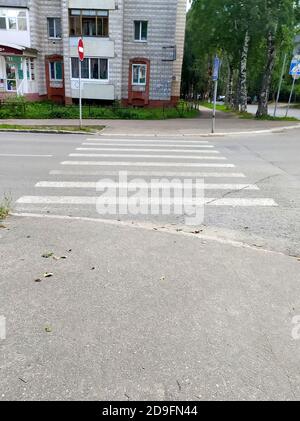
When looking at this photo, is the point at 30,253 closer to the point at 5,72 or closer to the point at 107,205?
the point at 107,205

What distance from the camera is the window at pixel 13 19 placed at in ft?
96.5

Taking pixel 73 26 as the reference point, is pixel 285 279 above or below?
below

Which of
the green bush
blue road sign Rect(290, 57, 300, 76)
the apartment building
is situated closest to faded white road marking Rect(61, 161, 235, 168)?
the green bush

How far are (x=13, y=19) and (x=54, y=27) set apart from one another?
11.0ft

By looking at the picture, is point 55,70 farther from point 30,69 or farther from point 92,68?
point 92,68

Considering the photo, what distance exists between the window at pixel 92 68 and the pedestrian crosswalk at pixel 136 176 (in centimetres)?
1806

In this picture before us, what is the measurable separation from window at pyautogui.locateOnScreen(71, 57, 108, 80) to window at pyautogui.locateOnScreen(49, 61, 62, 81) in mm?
2845

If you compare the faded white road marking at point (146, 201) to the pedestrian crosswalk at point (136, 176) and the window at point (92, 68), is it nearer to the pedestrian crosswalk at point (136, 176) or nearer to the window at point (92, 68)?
the pedestrian crosswalk at point (136, 176)

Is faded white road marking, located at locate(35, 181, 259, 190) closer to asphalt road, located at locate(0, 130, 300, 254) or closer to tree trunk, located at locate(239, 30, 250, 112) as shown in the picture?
asphalt road, located at locate(0, 130, 300, 254)

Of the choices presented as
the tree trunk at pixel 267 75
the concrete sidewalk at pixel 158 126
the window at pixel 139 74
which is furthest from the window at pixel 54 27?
the tree trunk at pixel 267 75

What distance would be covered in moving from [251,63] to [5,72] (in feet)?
69.4

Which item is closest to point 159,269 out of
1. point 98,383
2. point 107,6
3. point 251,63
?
point 98,383

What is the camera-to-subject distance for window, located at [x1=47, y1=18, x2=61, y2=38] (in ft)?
103

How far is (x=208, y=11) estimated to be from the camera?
25.9 meters
